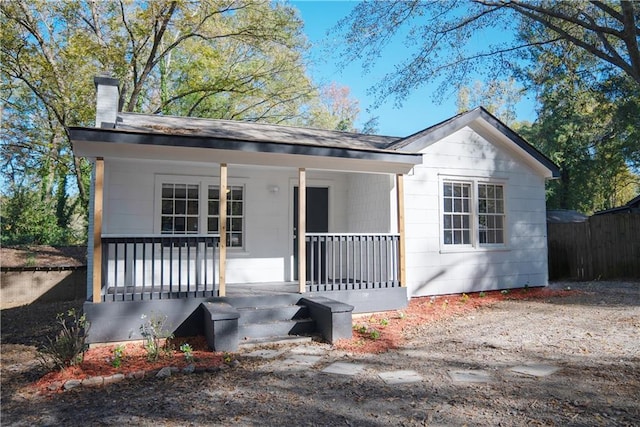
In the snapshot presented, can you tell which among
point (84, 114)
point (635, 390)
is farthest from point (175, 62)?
point (635, 390)

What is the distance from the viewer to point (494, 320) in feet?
23.5

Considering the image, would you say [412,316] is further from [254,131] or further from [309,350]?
[254,131]

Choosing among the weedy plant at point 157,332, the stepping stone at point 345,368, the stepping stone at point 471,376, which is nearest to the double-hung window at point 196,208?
the weedy plant at point 157,332

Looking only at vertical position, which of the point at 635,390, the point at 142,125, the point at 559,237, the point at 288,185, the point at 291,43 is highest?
the point at 291,43

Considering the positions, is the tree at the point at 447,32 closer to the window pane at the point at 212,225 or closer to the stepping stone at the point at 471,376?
the window pane at the point at 212,225

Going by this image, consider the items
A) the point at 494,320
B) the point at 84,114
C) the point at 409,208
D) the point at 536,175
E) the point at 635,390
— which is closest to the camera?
the point at 635,390

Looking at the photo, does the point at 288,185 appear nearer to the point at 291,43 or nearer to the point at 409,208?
the point at 409,208

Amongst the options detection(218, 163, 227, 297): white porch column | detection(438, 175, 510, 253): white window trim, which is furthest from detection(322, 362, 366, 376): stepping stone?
detection(438, 175, 510, 253): white window trim

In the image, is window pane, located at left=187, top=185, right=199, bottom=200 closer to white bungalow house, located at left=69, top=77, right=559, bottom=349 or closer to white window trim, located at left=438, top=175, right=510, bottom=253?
white bungalow house, located at left=69, top=77, right=559, bottom=349

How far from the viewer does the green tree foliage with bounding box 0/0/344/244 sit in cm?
1412

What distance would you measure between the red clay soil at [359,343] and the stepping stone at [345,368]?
578mm

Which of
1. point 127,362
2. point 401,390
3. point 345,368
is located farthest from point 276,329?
point 401,390

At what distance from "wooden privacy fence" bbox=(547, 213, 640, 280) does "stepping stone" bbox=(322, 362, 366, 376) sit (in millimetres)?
10907

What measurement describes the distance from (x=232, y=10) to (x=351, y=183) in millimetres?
10113
